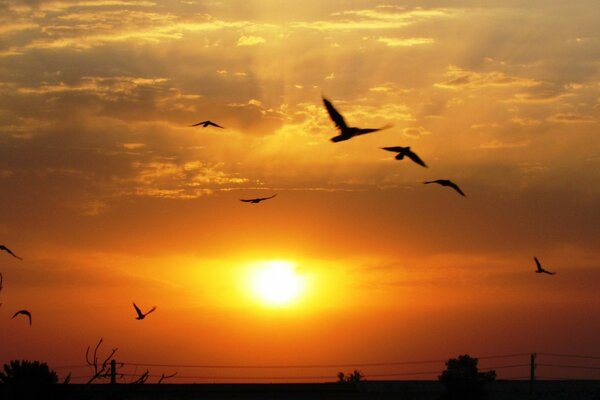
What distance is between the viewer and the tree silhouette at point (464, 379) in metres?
72.4

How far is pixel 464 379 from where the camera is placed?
72.4 m

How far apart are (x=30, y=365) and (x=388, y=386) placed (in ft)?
203

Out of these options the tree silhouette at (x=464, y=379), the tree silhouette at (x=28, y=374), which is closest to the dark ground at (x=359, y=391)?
the tree silhouette at (x=464, y=379)

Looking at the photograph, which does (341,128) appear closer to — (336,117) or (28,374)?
(336,117)

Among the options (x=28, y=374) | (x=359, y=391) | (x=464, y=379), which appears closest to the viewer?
(x=28, y=374)

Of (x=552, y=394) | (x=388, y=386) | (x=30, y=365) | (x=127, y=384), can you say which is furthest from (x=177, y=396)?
(x=127, y=384)

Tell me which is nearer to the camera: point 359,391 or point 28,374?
point 28,374

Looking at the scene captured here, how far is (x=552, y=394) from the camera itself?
8638cm

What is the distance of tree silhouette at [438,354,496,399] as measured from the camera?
72.4m

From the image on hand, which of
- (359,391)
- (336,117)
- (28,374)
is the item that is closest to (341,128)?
(336,117)

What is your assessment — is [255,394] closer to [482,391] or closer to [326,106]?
[482,391]

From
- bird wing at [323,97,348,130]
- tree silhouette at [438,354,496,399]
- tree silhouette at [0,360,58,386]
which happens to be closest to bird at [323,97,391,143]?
bird wing at [323,97,348,130]

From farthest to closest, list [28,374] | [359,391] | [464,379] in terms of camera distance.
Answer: [359,391], [464,379], [28,374]

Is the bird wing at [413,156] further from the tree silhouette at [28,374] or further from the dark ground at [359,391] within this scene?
the dark ground at [359,391]
